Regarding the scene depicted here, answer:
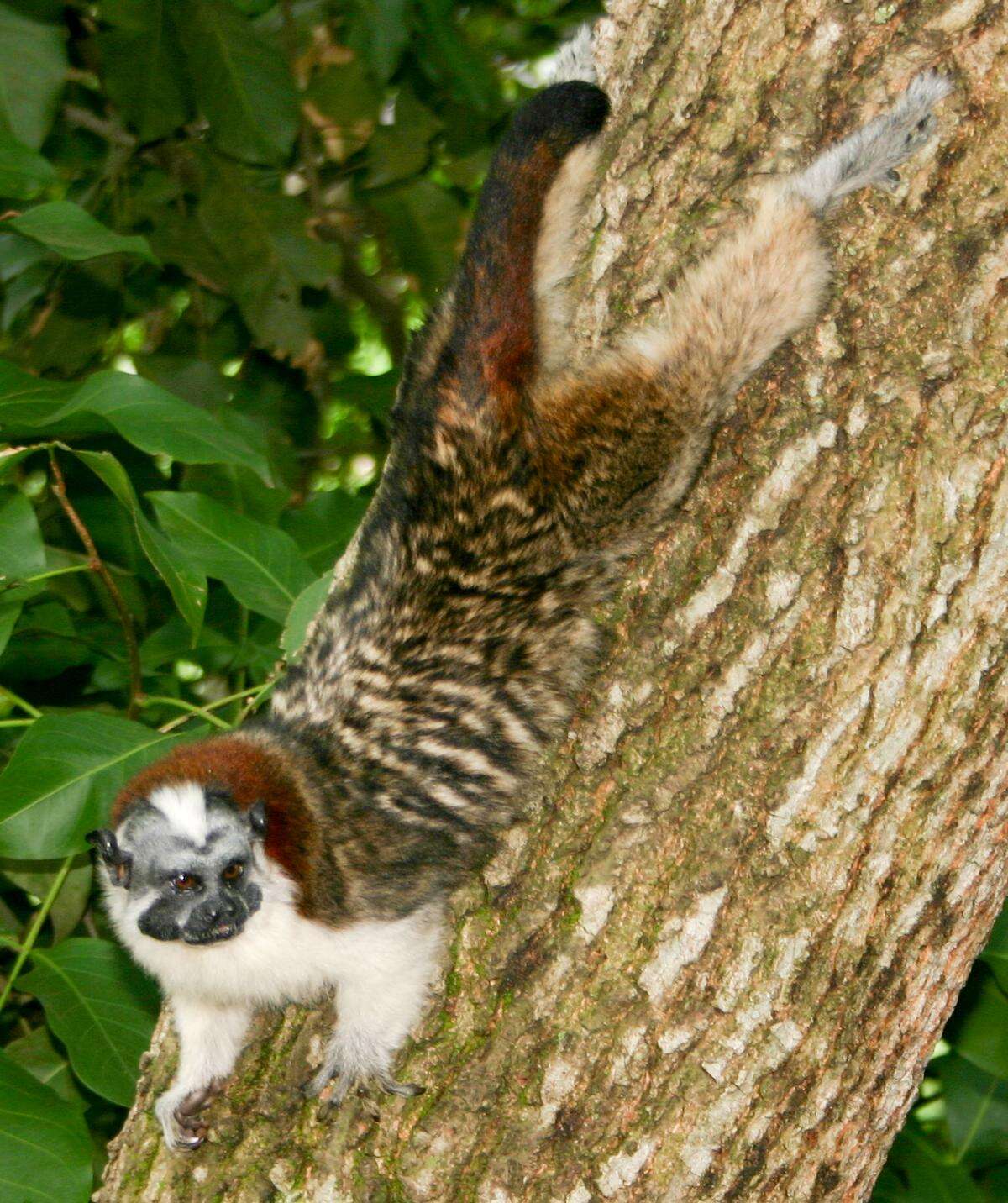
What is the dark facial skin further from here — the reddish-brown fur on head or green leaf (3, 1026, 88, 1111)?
green leaf (3, 1026, 88, 1111)

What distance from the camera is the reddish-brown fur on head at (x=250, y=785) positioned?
6.24ft

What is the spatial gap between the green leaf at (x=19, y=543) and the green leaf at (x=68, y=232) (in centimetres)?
37

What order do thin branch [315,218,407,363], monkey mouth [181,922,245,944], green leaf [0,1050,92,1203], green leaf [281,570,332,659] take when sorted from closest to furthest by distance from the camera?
green leaf [0,1050,92,1203]
monkey mouth [181,922,245,944]
green leaf [281,570,332,659]
thin branch [315,218,407,363]

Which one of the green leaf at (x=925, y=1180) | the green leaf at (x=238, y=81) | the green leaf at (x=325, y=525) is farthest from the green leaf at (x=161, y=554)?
the green leaf at (x=925, y=1180)

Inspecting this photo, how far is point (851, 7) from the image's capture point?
→ 1.63 metres

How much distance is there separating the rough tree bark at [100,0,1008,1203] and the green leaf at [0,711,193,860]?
61cm

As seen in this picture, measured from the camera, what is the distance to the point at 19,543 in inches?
78.4

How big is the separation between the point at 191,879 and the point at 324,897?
8.3 inches

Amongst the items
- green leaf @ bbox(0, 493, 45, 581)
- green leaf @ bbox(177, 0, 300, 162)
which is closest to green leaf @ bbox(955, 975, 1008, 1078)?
green leaf @ bbox(0, 493, 45, 581)

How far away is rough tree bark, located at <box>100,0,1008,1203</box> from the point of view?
1.58 meters

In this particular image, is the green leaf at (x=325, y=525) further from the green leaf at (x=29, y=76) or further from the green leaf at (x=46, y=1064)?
the green leaf at (x=46, y=1064)

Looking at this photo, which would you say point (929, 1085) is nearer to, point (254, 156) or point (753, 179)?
point (753, 179)

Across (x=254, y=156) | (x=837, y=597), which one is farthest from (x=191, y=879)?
(x=254, y=156)

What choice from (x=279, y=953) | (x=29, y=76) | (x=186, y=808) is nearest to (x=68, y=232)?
(x=29, y=76)
